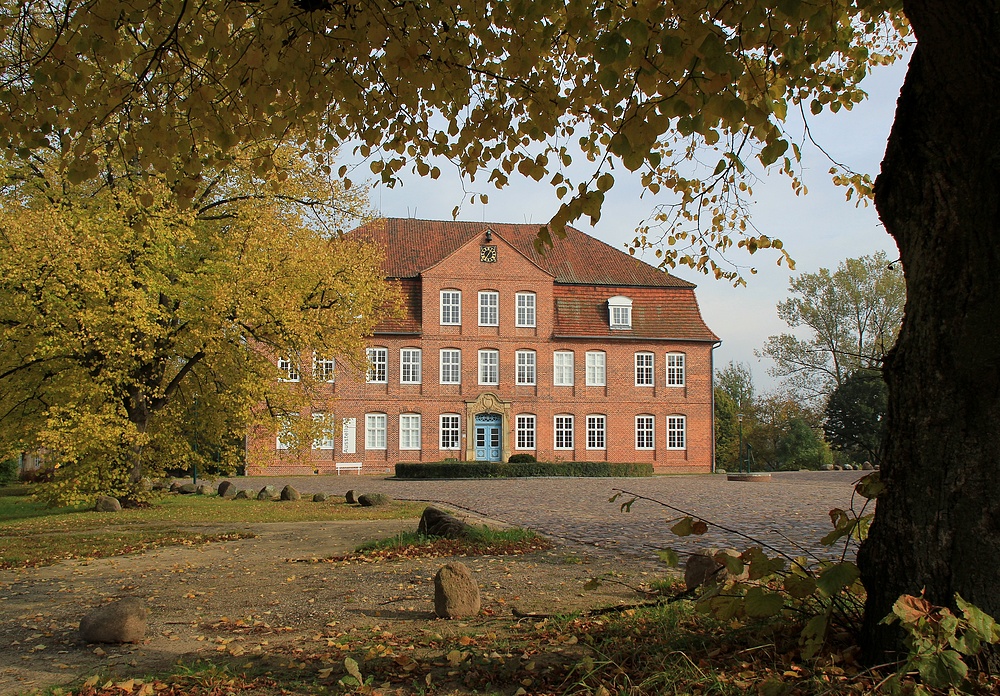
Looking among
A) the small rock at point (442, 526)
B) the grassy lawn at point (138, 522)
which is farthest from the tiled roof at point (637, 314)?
the small rock at point (442, 526)

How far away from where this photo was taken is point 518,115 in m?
6.05

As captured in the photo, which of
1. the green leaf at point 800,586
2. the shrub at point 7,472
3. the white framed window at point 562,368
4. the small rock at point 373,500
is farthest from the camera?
the white framed window at point 562,368

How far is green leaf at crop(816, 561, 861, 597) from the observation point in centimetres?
343

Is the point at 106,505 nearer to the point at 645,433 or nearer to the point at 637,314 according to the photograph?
the point at 645,433

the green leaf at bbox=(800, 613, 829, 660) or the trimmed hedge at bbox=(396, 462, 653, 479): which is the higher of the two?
the green leaf at bbox=(800, 613, 829, 660)

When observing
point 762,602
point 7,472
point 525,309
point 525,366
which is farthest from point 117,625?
point 525,309

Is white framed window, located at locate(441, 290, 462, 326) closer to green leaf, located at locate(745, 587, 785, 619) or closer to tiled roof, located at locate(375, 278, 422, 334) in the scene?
tiled roof, located at locate(375, 278, 422, 334)

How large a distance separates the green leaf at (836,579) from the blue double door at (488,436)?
3680 cm

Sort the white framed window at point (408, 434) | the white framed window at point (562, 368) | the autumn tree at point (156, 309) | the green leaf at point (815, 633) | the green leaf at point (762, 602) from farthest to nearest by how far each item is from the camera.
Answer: the white framed window at point (562, 368)
the white framed window at point (408, 434)
the autumn tree at point (156, 309)
the green leaf at point (762, 602)
the green leaf at point (815, 633)

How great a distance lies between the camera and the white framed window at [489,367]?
132 feet

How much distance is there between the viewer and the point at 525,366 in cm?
4081

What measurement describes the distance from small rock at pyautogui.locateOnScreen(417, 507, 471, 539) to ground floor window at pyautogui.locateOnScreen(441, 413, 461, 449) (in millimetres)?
29755

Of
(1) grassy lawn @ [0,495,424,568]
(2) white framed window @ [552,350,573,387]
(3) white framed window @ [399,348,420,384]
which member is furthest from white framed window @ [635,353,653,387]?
(1) grassy lawn @ [0,495,424,568]

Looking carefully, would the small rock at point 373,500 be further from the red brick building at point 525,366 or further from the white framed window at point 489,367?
the white framed window at point 489,367
